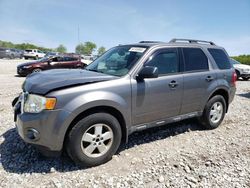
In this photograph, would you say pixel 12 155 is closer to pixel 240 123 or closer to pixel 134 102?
pixel 134 102

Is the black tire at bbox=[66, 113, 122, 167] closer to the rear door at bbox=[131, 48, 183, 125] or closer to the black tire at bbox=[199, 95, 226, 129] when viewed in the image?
the rear door at bbox=[131, 48, 183, 125]

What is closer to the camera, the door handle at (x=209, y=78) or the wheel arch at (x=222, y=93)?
the door handle at (x=209, y=78)

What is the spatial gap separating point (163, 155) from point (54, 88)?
80.2 inches

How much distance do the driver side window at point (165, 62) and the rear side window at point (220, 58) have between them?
3.94 ft

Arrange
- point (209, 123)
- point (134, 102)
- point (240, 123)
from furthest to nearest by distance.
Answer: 1. point (240, 123)
2. point (209, 123)
3. point (134, 102)

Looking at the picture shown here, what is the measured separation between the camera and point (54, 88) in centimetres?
288

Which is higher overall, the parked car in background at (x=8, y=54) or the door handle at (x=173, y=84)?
the parked car in background at (x=8, y=54)

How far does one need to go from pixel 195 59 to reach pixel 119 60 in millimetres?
1571

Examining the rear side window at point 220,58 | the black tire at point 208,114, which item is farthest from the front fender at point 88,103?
the rear side window at point 220,58

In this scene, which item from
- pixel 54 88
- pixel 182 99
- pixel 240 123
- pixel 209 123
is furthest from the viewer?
pixel 240 123

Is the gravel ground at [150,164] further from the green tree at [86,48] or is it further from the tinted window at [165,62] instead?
the green tree at [86,48]

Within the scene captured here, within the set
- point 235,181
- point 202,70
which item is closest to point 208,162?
point 235,181

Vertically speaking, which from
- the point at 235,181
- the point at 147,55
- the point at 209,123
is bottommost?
the point at 235,181

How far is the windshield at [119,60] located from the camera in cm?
366
